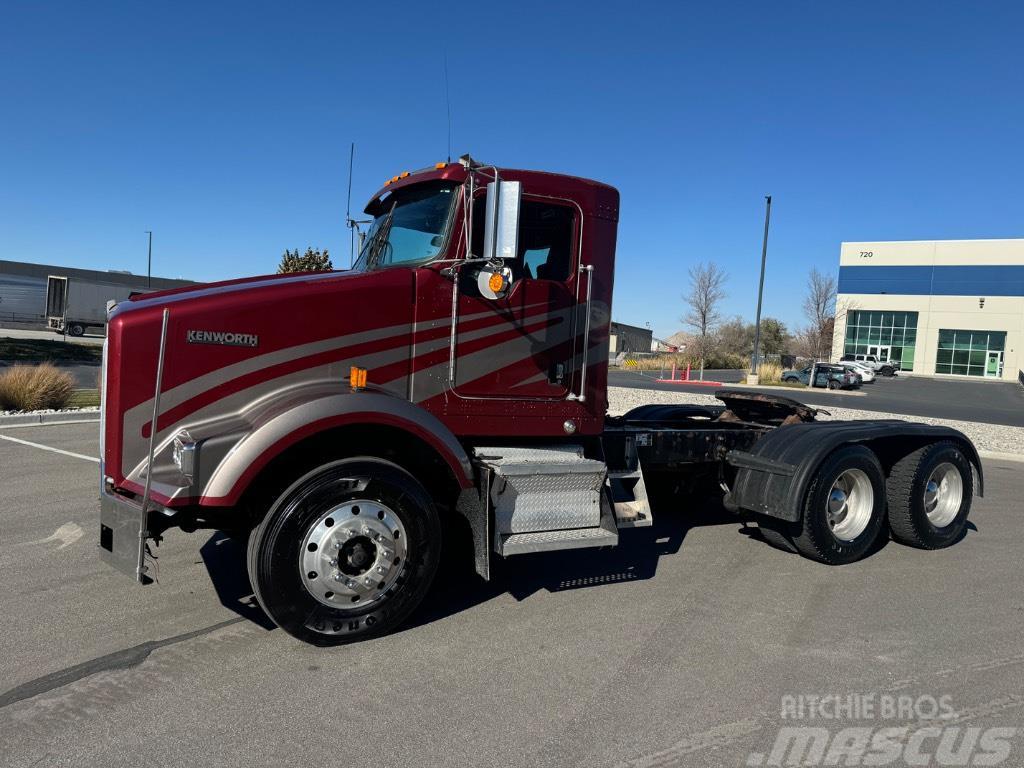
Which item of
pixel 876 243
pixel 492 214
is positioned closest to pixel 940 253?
pixel 876 243

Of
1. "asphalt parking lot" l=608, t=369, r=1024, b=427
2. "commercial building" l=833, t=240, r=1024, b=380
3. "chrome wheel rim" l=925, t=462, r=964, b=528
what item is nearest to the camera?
"chrome wheel rim" l=925, t=462, r=964, b=528

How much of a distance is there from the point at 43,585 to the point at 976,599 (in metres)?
6.16

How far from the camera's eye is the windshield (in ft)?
15.0

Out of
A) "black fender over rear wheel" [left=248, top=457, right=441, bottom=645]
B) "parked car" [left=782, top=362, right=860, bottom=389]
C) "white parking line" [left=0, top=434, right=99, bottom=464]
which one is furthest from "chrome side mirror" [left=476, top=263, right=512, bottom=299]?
"parked car" [left=782, top=362, right=860, bottom=389]

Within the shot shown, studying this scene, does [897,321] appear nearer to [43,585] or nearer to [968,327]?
[968,327]

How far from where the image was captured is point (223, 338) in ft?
13.0

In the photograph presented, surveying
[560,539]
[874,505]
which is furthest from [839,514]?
[560,539]

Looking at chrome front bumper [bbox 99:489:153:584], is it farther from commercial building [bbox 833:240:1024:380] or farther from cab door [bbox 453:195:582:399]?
commercial building [bbox 833:240:1024:380]

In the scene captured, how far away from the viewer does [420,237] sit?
467 cm

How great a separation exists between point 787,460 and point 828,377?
30.5m

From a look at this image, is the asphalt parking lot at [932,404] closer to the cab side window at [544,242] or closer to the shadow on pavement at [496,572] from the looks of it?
the shadow on pavement at [496,572]

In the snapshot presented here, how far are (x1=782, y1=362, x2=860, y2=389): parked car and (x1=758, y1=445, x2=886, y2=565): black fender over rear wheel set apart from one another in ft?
95.2

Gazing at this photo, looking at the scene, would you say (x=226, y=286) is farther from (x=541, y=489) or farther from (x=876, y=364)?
(x=876, y=364)

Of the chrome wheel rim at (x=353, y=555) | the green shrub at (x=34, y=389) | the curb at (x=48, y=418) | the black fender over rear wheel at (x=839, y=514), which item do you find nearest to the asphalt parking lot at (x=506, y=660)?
the black fender over rear wheel at (x=839, y=514)
